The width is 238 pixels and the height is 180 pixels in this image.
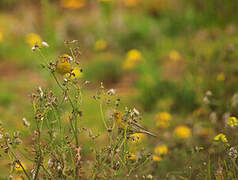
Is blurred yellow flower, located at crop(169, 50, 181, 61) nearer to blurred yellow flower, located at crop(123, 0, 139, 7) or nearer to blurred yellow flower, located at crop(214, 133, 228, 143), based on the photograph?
blurred yellow flower, located at crop(214, 133, 228, 143)

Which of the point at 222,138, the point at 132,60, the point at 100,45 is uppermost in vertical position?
the point at 100,45

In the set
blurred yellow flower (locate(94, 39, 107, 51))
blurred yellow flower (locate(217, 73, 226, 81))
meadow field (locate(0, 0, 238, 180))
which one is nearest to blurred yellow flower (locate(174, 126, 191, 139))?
meadow field (locate(0, 0, 238, 180))

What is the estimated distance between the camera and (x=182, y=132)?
2617mm

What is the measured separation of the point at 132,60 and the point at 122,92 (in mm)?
414

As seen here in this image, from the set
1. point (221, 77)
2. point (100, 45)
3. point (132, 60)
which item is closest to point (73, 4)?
point (100, 45)

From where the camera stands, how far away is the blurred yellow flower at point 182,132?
260cm

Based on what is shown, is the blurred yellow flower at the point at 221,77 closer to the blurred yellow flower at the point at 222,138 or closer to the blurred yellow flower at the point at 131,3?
the blurred yellow flower at the point at 222,138

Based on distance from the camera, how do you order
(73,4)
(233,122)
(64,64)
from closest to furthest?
(64,64)
(233,122)
(73,4)

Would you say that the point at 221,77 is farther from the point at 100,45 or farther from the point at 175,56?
the point at 100,45

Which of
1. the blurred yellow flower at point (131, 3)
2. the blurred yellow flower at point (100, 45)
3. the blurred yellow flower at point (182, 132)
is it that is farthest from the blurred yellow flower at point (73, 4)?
the blurred yellow flower at point (182, 132)

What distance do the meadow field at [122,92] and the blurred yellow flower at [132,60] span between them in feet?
0.04

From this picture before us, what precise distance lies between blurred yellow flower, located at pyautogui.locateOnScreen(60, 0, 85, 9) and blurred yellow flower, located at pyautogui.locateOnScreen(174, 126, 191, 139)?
401cm

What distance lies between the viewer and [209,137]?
8.43 feet

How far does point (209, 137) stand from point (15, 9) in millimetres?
4616
